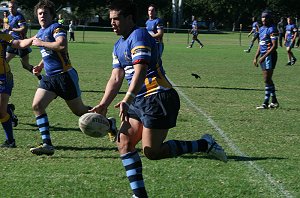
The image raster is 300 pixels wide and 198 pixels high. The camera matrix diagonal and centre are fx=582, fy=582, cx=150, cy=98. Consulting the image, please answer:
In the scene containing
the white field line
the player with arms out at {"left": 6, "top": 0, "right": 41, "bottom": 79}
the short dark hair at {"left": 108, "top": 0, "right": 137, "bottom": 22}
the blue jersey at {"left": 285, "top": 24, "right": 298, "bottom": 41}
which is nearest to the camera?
the short dark hair at {"left": 108, "top": 0, "right": 137, "bottom": 22}

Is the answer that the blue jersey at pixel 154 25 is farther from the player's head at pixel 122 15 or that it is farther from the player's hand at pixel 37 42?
the player's head at pixel 122 15

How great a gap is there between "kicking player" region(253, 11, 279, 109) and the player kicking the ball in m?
7.64

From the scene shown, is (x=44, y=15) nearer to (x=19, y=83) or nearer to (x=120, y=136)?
(x=120, y=136)

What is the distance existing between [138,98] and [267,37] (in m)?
8.21

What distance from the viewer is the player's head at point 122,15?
564cm

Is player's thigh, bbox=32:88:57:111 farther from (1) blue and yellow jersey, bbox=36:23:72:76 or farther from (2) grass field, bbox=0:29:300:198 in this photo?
(2) grass field, bbox=0:29:300:198

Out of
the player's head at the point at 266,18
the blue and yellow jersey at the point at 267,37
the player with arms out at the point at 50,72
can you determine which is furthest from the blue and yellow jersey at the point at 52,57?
the blue and yellow jersey at the point at 267,37

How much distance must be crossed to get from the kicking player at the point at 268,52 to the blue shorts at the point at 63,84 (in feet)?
19.7

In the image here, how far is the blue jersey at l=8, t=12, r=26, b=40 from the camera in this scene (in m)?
15.5

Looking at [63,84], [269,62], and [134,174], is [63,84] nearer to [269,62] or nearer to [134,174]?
[134,174]

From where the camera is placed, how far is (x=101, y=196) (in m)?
6.17

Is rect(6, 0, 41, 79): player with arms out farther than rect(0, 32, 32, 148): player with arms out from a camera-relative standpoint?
Yes

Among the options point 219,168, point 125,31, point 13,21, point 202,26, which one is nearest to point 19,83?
point 13,21

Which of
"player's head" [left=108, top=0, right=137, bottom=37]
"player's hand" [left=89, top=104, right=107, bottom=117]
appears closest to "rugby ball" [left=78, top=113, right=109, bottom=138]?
"player's hand" [left=89, top=104, right=107, bottom=117]
